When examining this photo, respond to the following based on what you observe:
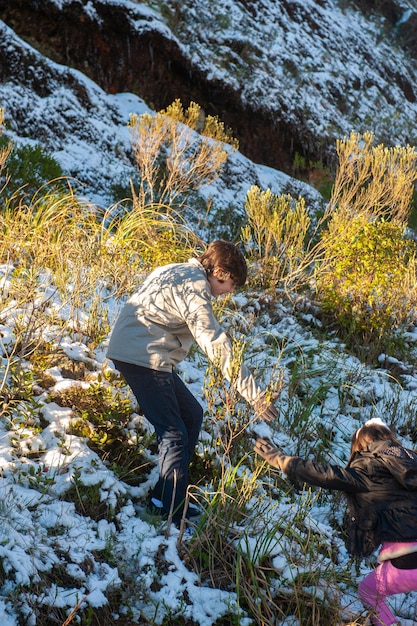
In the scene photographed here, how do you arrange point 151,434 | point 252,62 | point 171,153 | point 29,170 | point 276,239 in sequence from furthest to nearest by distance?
point 252,62 → point 171,153 → point 29,170 → point 276,239 → point 151,434

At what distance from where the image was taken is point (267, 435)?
365 centimetres

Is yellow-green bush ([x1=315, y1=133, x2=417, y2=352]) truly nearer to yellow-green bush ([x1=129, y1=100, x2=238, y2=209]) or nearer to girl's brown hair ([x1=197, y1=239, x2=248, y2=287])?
yellow-green bush ([x1=129, y1=100, x2=238, y2=209])

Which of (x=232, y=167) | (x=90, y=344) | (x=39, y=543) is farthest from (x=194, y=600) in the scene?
(x=232, y=167)

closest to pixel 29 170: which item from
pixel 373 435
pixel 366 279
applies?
pixel 366 279

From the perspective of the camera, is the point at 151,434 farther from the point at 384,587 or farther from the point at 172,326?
the point at 384,587

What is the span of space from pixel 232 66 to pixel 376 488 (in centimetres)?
1120

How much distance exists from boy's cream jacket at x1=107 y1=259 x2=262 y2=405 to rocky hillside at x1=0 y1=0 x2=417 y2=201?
5.82 metres

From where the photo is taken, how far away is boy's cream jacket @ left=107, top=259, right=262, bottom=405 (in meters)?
2.52

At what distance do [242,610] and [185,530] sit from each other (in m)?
0.47

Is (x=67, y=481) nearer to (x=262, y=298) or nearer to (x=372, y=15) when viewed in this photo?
(x=262, y=298)

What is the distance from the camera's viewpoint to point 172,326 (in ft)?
8.82

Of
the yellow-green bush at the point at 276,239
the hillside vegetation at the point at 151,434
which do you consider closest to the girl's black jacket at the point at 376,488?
the hillside vegetation at the point at 151,434

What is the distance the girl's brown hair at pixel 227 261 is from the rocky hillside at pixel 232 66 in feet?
19.1

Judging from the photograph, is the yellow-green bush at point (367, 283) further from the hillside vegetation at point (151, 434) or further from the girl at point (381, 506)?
the girl at point (381, 506)
